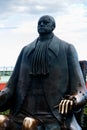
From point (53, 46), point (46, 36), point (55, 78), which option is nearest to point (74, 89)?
point (55, 78)

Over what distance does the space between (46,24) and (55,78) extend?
26.3 inches

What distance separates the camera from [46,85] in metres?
7.41

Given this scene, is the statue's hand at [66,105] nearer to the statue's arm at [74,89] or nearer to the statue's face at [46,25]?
the statue's arm at [74,89]

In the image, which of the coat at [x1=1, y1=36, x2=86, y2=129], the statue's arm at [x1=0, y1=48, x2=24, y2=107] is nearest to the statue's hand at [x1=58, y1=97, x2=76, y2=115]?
the coat at [x1=1, y1=36, x2=86, y2=129]

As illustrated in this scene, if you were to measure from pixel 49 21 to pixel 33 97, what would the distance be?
2.99 ft

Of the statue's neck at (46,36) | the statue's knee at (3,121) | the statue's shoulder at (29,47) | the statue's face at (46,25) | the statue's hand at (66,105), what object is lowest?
the statue's knee at (3,121)

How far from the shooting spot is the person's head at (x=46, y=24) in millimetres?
7605

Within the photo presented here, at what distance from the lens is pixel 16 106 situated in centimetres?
756

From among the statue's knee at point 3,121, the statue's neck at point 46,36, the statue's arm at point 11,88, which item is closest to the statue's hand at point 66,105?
the statue's knee at point 3,121

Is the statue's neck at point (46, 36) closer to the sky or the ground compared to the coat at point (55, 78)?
closer to the sky

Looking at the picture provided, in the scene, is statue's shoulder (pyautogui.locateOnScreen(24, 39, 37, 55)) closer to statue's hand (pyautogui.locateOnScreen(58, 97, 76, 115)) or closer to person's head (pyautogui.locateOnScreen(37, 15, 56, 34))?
person's head (pyautogui.locateOnScreen(37, 15, 56, 34))

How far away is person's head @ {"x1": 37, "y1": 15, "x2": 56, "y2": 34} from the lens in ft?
25.0

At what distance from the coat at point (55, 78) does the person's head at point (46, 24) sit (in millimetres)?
136

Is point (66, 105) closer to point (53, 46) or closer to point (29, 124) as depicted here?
point (29, 124)
